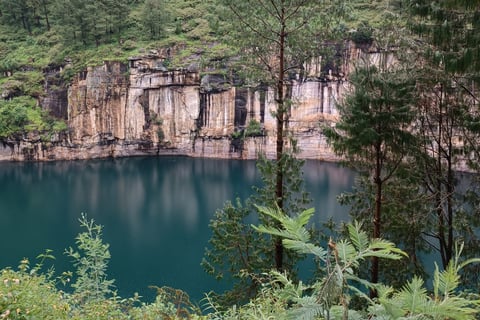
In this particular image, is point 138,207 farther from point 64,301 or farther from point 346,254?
point 346,254

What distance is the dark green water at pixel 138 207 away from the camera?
1430 cm

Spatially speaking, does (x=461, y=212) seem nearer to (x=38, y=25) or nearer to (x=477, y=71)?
(x=477, y=71)

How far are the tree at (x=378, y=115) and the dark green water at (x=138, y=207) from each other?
22.2ft

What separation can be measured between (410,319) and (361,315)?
0.22 metres

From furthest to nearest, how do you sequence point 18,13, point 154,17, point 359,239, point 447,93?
point 18,13 < point 154,17 < point 447,93 < point 359,239

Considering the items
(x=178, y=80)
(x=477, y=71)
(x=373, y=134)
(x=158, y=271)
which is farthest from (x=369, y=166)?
(x=178, y=80)

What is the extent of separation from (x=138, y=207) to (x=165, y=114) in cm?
1180

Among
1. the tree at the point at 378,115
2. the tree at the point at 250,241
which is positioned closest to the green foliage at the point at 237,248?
the tree at the point at 250,241

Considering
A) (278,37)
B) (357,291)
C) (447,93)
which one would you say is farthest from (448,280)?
(447,93)

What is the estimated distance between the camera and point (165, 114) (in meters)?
32.2

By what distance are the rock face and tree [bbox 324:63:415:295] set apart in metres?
22.9

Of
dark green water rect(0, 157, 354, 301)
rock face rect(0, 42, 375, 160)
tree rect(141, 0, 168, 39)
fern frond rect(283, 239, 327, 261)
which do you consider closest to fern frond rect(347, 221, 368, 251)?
fern frond rect(283, 239, 327, 261)

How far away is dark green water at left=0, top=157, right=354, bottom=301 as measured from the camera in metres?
14.3

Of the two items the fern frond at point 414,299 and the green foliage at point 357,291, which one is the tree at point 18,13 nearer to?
the green foliage at point 357,291
